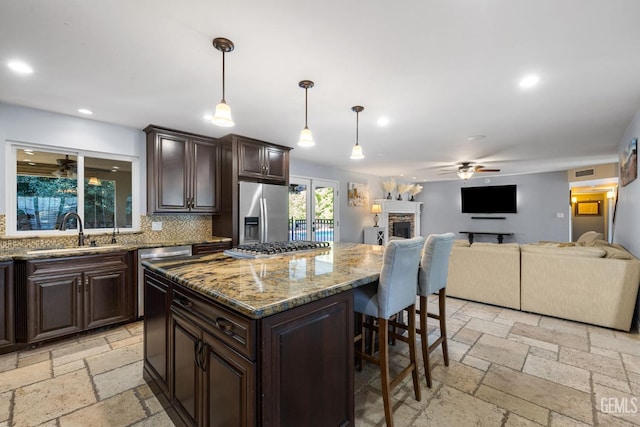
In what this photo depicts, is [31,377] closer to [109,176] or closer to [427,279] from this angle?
[109,176]

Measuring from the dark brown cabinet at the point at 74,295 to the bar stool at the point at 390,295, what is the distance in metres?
2.71

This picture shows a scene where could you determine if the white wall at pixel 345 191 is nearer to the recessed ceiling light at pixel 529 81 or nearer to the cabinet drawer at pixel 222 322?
the recessed ceiling light at pixel 529 81

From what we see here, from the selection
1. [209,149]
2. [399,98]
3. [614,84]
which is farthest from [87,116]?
[614,84]

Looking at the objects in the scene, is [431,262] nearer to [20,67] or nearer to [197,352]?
[197,352]

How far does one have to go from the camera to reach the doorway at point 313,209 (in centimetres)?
564

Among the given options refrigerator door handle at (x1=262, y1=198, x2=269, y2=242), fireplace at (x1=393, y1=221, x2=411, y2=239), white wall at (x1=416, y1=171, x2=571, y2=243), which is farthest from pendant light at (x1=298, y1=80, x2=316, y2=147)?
white wall at (x1=416, y1=171, x2=571, y2=243)

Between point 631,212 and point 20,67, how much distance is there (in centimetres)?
634

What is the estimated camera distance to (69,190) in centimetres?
333

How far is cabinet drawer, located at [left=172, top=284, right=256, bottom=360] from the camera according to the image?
1.08 meters

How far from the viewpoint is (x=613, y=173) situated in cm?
609

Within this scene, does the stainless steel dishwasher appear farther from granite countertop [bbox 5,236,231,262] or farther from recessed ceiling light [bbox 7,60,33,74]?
recessed ceiling light [bbox 7,60,33,74]

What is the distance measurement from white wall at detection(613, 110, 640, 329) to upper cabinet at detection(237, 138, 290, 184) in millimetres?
4330

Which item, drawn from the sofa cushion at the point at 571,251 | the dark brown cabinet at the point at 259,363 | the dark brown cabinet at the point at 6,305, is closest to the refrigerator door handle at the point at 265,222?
the dark brown cabinet at the point at 259,363

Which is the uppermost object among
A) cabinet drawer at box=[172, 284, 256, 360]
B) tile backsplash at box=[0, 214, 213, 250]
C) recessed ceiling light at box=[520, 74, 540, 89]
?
recessed ceiling light at box=[520, 74, 540, 89]
